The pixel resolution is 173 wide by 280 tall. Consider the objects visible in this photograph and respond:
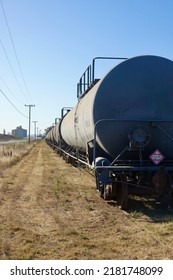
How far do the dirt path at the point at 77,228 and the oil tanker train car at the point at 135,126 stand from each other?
734 millimetres

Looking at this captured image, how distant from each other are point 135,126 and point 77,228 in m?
2.86

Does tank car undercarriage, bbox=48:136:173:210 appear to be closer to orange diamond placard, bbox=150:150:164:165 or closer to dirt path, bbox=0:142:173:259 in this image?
orange diamond placard, bbox=150:150:164:165

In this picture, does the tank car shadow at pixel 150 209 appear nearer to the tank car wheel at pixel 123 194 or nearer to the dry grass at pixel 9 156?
the tank car wheel at pixel 123 194

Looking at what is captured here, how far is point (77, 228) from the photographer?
7516 millimetres

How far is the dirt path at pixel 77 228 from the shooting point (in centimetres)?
596

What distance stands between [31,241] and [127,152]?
3688 millimetres

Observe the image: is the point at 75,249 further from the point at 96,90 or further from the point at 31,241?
the point at 96,90

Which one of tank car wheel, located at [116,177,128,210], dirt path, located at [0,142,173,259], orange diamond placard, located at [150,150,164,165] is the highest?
orange diamond placard, located at [150,150,164,165]

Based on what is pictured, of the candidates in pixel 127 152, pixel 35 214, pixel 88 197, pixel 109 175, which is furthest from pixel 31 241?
pixel 88 197

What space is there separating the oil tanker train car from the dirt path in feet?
2.41

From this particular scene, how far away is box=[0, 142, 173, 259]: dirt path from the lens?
19.6 feet

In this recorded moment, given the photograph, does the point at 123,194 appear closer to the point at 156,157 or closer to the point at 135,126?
the point at 156,157

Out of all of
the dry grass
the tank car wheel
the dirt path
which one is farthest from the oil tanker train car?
the dry grass

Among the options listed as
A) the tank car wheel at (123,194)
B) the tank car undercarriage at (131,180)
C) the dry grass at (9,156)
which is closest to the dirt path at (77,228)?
the tank car wheel at (123,194)
